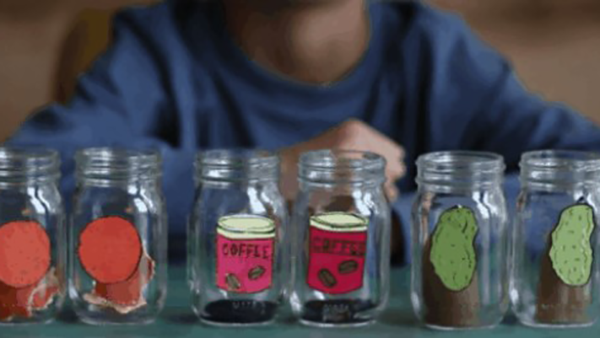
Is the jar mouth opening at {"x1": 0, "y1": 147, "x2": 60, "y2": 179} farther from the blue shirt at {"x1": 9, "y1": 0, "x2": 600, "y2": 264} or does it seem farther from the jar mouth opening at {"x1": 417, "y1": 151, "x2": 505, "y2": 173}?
the blue shirt at {"x1": 9, "y1": 0, "x2": 600, "y2": 264}

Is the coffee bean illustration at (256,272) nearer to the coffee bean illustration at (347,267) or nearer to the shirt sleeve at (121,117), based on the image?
the coffee bean illustration at (347,267)

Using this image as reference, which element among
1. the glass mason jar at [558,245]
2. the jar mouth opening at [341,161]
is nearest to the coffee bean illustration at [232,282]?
the jar mouth opening at [341,161]

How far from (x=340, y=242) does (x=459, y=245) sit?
9 cm

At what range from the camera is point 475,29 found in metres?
1.54

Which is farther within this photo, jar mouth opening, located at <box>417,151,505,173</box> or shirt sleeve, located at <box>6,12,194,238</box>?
shirt sleeve, located at <box>6,12,194,238</box>

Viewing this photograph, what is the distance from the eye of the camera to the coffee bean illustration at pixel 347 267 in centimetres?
81

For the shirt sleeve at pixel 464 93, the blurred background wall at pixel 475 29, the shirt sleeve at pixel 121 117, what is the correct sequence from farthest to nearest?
the blurred background wall at pixel 475 29, the shirt sleeve at pixel 464 93, the shirt sleeve at pixel 121 117

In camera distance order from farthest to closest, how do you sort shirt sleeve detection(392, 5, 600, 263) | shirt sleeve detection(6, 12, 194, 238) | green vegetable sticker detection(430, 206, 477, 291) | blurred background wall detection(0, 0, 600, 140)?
blurred background wall detection(0, 0, 600, 140) < shirt sleeve detection(392, 5, 600, 263) < shirt sleeve detection(6, 12, 194, 238) < green vegetable sticker detection(430, 206, 477, 291)

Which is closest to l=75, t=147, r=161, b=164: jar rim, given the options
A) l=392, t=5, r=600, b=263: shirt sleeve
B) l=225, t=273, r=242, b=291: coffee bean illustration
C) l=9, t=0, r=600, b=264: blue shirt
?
l=225, t=273, r=242, b=291: coffee bean illustration

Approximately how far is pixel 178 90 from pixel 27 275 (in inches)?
24.0

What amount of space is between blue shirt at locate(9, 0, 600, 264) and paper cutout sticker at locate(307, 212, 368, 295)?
1.94 ft

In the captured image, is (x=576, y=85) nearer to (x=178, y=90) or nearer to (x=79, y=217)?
(x=178, y=90)

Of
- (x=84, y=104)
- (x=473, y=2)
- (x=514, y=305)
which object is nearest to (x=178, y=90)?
(x=84, y=104)

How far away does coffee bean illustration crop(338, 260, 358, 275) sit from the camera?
814mm
